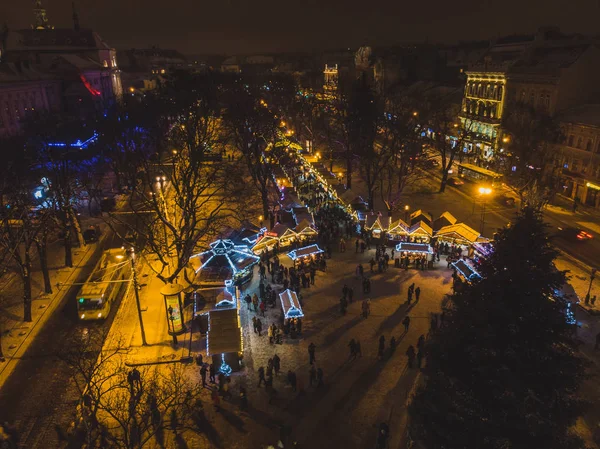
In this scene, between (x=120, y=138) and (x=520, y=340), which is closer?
(x=520, y=340)

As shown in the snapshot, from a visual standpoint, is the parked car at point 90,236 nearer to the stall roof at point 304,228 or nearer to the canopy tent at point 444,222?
the stall roof at point 304,228

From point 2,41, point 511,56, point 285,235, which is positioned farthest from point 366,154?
point 2,41

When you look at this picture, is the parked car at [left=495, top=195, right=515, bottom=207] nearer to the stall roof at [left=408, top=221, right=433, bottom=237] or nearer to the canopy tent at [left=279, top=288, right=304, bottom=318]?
the stall roof at [left=408, top=221, right=433, bottom=237]

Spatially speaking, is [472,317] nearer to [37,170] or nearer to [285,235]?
[285,235]

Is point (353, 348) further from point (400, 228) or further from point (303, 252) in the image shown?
point (400, 228)

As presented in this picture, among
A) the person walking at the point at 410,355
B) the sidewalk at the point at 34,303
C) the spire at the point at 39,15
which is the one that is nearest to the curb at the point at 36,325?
the sidewalk at the point at 34,303

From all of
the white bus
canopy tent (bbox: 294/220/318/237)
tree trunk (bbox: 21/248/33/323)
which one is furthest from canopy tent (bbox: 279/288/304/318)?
tree trunk (bbox: 21/248/33/323)
